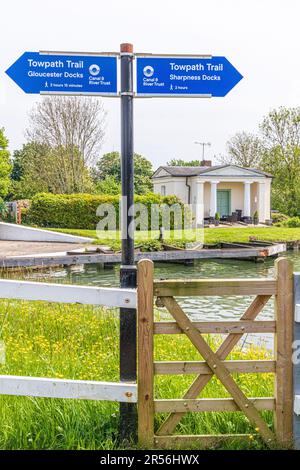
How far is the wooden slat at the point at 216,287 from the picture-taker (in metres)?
3.12

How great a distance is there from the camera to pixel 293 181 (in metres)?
34.2

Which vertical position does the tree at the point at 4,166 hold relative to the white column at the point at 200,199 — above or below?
above

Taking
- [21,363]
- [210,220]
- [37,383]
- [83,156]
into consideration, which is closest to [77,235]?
[83,156]

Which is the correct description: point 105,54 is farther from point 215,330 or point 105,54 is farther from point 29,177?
point 29,177

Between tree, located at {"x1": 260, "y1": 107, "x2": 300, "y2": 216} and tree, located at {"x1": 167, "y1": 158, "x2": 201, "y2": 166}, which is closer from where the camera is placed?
tree, located at {"x1": 260, "y1": 107, "x2": 300, "y2": 216}

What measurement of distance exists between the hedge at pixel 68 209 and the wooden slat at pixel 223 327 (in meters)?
23.3

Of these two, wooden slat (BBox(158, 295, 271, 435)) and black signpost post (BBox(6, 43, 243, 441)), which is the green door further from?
wooden slat (BBox(158, 295, 271, 435))

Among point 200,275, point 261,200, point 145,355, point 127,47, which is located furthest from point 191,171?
point 145,355

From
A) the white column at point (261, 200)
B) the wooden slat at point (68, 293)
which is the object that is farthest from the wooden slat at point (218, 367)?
the white column at point (261, 200)

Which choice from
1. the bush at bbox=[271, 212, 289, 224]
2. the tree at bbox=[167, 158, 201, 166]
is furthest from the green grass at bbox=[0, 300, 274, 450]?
the tree at bbox=[167, 158, 201, 166]

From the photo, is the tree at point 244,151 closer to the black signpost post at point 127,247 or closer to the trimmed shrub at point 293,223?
the trimmed shrub at point 293,223

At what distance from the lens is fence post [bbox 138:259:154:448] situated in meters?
3.10

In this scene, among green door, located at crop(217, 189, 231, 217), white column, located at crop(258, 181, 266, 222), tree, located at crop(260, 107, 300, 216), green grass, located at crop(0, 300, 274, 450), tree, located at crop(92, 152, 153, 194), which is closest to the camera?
green grass, located at crop(0, 300, 274, 450)

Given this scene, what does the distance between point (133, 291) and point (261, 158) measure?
116 feet
